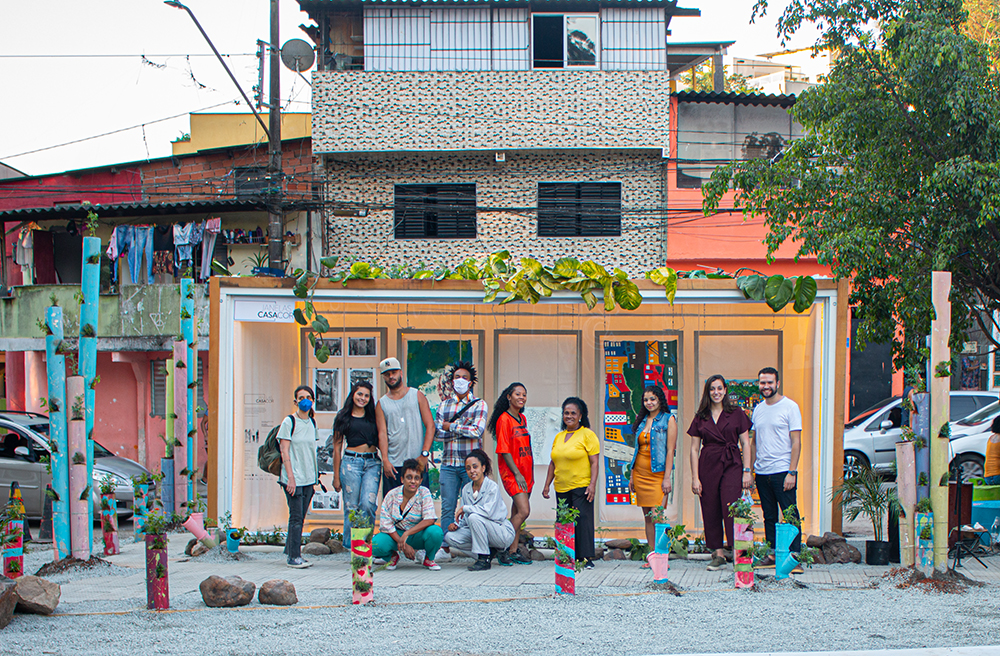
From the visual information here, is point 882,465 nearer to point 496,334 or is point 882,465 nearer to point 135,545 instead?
point 496,334

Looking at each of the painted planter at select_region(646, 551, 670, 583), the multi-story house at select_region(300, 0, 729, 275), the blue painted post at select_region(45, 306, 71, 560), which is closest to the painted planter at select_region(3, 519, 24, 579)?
the blue painted post at select_region(45, 306, 71, 560)

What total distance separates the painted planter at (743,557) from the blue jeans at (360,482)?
3396 millimetres

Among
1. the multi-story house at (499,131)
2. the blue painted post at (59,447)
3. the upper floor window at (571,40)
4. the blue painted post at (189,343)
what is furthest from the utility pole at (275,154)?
the blue painted post at (59,447)

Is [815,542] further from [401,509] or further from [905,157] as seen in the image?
[905,157]

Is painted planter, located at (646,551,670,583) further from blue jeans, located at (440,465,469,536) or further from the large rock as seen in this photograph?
the large rock

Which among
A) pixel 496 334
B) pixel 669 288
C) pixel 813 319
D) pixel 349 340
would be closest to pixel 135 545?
pixel 349 340

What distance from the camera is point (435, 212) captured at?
2225 centimetres

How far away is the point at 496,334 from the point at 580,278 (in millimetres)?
1351

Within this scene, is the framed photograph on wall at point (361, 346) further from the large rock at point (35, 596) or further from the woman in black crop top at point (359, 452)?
the large rock at point (35, 596)

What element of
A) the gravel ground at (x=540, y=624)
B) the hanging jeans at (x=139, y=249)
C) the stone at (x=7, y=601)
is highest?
the hanging jeans at (x=139, y=249)

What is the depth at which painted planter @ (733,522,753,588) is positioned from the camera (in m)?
7.27

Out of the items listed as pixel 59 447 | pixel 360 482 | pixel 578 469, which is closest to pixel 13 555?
pixel 59 447

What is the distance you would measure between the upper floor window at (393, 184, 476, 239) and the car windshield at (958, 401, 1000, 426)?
35.9ft

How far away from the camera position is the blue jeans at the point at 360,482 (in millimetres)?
8992
